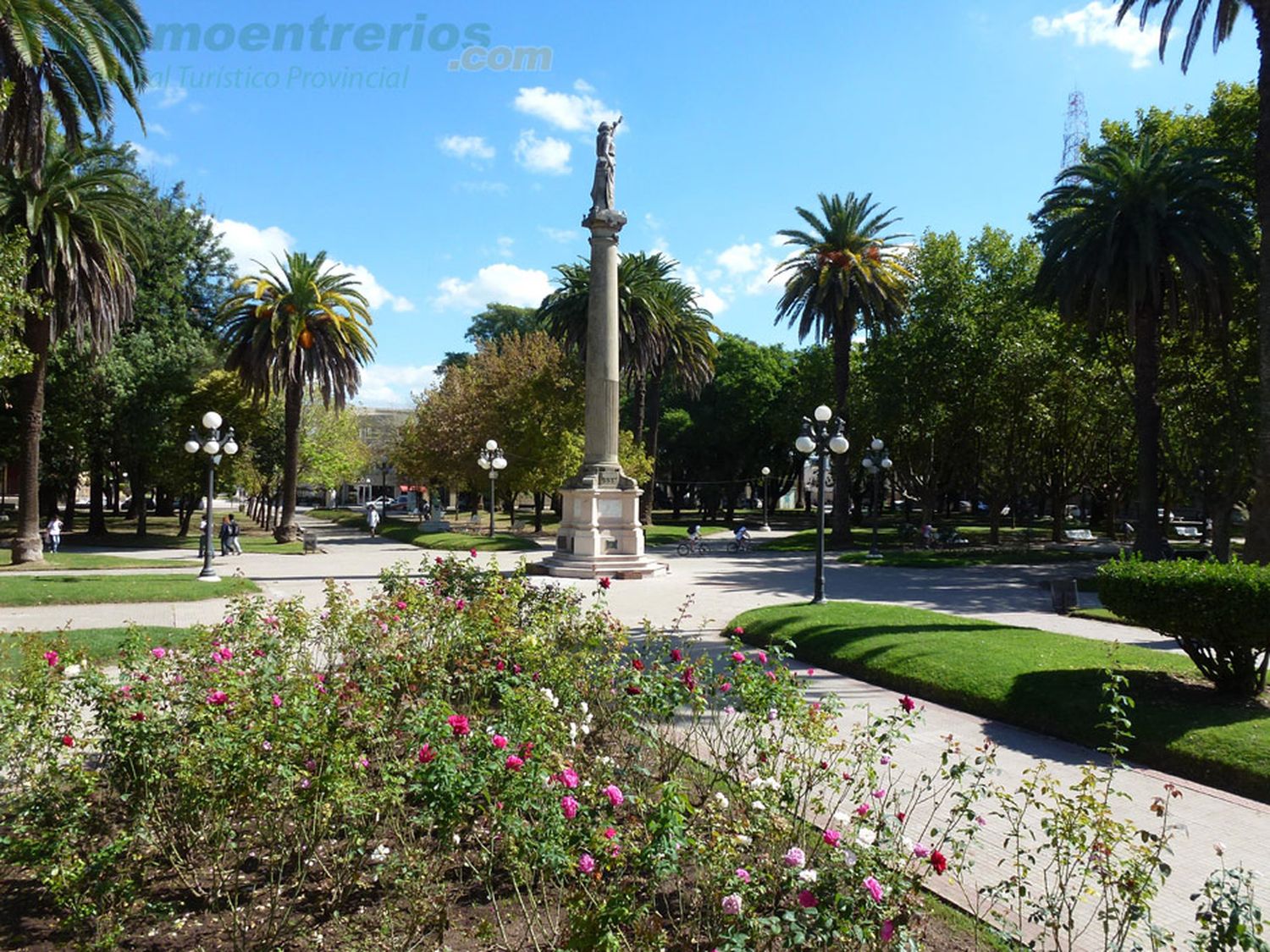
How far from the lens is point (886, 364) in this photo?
36.1 m

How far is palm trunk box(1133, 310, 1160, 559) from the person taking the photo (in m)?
22.3

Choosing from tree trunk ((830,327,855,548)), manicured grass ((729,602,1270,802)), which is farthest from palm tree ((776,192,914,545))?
manicured grass ((729,602,1270,802))

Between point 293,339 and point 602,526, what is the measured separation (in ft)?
54.2

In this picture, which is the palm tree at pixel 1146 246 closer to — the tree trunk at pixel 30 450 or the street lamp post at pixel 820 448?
the street lamp post at pixel 820 448

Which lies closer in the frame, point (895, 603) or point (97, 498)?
point (895, 603)

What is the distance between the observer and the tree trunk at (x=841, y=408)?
3354 centimetres

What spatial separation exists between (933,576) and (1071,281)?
358 inches


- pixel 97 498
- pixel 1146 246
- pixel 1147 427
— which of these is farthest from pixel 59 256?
pixel 1147 427

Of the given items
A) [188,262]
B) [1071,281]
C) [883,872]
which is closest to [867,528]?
[1071,281]

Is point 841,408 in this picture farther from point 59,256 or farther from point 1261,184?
point 59,256

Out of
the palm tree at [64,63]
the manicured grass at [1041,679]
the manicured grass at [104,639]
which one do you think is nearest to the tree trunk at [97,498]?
the palm tree at [64,63]

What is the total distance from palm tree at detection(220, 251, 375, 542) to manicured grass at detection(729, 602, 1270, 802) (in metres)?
25.3

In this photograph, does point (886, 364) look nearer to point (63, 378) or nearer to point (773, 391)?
point (773, 391)

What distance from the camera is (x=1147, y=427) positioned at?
22.5 meters
